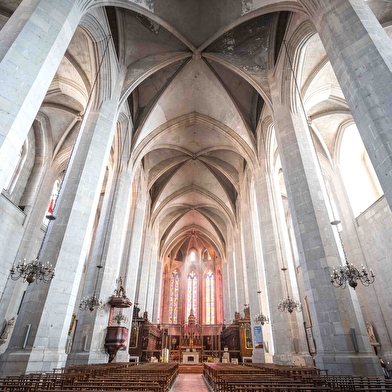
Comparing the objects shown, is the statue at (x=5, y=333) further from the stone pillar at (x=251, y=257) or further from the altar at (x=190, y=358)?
the altar at (x=190, y=358)

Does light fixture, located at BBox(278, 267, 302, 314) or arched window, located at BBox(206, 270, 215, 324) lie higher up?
arched window, located at BBox(206, 270, 215, 324)

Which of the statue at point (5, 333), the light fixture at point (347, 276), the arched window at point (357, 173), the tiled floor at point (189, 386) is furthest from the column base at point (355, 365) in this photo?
the statue at point (5, 333)

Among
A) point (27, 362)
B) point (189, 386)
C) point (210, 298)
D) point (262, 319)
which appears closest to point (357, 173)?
point (262, 319)

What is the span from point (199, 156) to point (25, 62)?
15.5 meters

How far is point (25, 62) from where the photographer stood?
530cm

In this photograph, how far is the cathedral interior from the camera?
19.3 ft

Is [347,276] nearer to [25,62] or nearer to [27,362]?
[27,362]

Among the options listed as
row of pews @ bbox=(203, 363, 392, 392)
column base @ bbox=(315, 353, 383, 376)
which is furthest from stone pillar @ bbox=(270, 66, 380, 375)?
row of pews @ bbox=(203, 363, 392, 392)

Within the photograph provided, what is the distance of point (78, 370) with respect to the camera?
22.7 feet

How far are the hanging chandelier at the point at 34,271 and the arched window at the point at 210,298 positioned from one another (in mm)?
28651

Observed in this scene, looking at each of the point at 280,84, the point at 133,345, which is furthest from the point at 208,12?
the point at 133,345

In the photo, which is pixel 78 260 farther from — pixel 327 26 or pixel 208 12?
pixel 208 12

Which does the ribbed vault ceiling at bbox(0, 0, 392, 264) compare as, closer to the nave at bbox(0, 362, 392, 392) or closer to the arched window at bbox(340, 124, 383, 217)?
the arched window at bbox(340, 124, 383, 217)

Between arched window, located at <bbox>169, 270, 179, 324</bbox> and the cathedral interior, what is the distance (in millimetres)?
10613
